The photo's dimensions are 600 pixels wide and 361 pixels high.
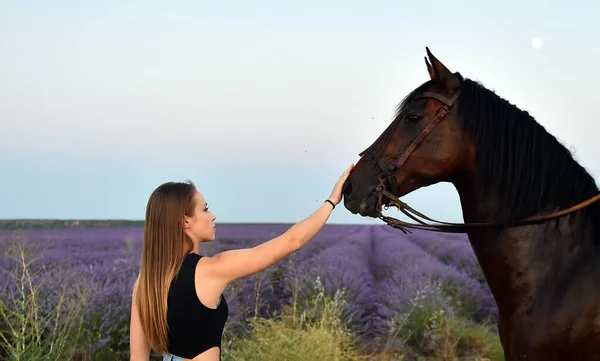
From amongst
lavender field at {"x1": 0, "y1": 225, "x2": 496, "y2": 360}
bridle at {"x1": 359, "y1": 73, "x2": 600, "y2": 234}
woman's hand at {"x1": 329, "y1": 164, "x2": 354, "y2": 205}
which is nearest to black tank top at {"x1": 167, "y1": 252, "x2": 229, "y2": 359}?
woman's hand at {"x1": 329, "y1": 164, "x2": 354, "y2": 205}

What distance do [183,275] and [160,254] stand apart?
13 cm

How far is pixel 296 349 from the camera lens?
509 cm

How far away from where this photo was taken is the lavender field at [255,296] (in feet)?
16.7

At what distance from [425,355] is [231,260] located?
519cm

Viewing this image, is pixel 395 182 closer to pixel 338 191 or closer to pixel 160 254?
pixel 338 191

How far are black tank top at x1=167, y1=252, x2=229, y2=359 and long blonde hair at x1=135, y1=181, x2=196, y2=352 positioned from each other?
3 centimetres

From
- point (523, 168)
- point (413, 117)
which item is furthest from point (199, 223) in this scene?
point (523, 168)

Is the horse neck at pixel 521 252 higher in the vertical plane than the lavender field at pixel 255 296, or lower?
higher

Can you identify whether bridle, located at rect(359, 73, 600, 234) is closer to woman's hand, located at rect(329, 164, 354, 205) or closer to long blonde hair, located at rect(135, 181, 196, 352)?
woman's hand, located at rect(329, 164, 354, 205)

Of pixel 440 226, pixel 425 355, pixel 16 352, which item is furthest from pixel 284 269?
pixel 440 226

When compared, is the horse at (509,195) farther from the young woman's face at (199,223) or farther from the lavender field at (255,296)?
the lavender field at (255,296)

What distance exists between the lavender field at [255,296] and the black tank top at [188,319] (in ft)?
7.53

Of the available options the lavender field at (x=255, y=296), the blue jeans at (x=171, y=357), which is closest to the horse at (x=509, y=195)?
the blue jeans at (x=171, y=357)

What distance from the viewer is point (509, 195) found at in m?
2.58
